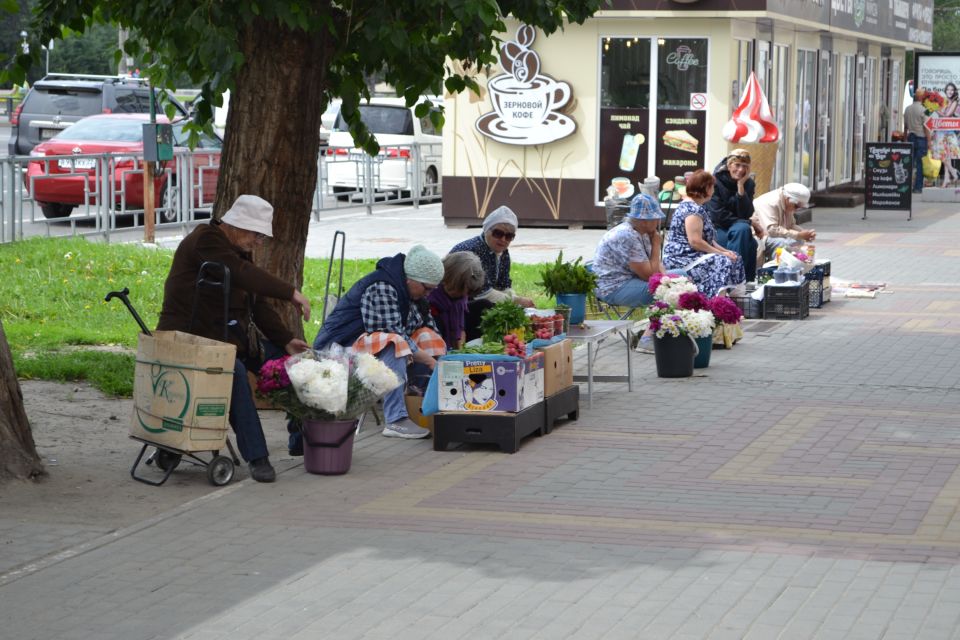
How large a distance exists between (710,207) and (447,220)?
27.3ft

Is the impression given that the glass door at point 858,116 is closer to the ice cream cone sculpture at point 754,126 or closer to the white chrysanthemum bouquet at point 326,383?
the ice cream cone sculpture at point 754,126

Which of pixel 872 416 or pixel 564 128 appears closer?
pixel 872 416

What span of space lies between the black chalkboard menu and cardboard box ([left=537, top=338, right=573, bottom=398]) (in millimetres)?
17053

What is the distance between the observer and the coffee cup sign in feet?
74.8

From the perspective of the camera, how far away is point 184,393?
25.3 ft

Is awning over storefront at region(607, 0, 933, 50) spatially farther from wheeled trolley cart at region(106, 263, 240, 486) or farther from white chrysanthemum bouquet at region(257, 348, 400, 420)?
wheeled trolley cart at region(106, 263, 240, 486)

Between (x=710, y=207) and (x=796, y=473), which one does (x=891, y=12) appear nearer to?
(x=710, y=207)

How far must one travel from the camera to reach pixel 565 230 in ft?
75.8

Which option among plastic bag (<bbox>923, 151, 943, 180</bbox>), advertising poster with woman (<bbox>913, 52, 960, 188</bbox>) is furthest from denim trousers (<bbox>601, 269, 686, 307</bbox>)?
plastic bag (<bbox>923, 151, 943, 180</bbox>)

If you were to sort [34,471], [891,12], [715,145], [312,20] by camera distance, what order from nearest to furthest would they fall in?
[34,471] < [312,20] < [715,145] < [891,12]

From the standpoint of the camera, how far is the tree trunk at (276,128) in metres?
9.89

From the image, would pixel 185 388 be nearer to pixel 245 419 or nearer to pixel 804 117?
pixel 245 419

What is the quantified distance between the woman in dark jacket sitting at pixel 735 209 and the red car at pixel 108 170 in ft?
20.1

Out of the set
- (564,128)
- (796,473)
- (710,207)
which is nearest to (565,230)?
(564,128)
